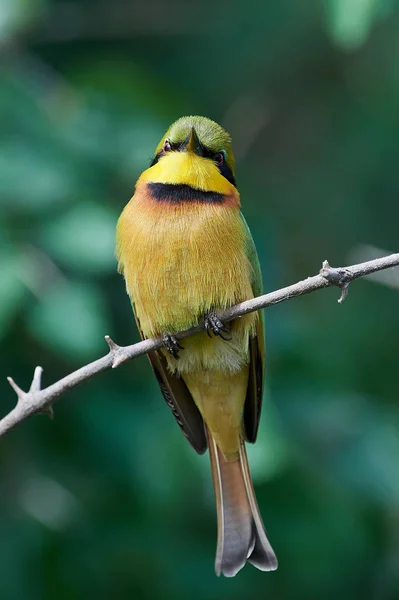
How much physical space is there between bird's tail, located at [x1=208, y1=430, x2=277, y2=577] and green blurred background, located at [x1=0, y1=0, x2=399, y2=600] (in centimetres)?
10

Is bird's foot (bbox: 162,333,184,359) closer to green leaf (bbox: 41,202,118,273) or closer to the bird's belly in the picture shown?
the bird's belly

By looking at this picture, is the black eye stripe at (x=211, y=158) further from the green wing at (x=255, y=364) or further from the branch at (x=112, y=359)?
the branch at (x=112, y=359)

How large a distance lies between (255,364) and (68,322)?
658mm

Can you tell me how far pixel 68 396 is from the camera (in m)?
3.96

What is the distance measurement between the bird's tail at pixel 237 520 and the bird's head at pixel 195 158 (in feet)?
2.95

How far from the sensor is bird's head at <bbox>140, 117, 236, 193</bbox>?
10.7 ft

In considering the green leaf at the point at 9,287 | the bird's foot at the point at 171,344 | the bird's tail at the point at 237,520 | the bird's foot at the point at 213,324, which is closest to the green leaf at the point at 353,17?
the bird's foot at the point at 213,324

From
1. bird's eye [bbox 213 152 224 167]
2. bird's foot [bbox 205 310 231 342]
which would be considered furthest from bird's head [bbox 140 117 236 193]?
bird's foot [bbox 205 310 231 342]

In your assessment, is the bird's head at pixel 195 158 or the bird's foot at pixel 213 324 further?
the bird's head at pixel 195 158

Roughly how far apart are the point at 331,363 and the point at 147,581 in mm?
1165

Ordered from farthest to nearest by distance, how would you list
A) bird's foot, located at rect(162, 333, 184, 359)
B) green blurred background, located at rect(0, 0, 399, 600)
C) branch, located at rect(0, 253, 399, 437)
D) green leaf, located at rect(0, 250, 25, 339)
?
green blurred background, located at rect(0, 0, 399, 600), bird's foot, located at rect(162, 333, 184, 359), green leaf, located at rect(0, 250, 25, 339), branch, located at rect(0, 253, 399, 437)

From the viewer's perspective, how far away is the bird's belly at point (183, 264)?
3141 mm

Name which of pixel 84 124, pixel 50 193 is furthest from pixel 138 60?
pixel 50 193

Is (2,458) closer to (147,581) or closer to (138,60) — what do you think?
(147,581)
